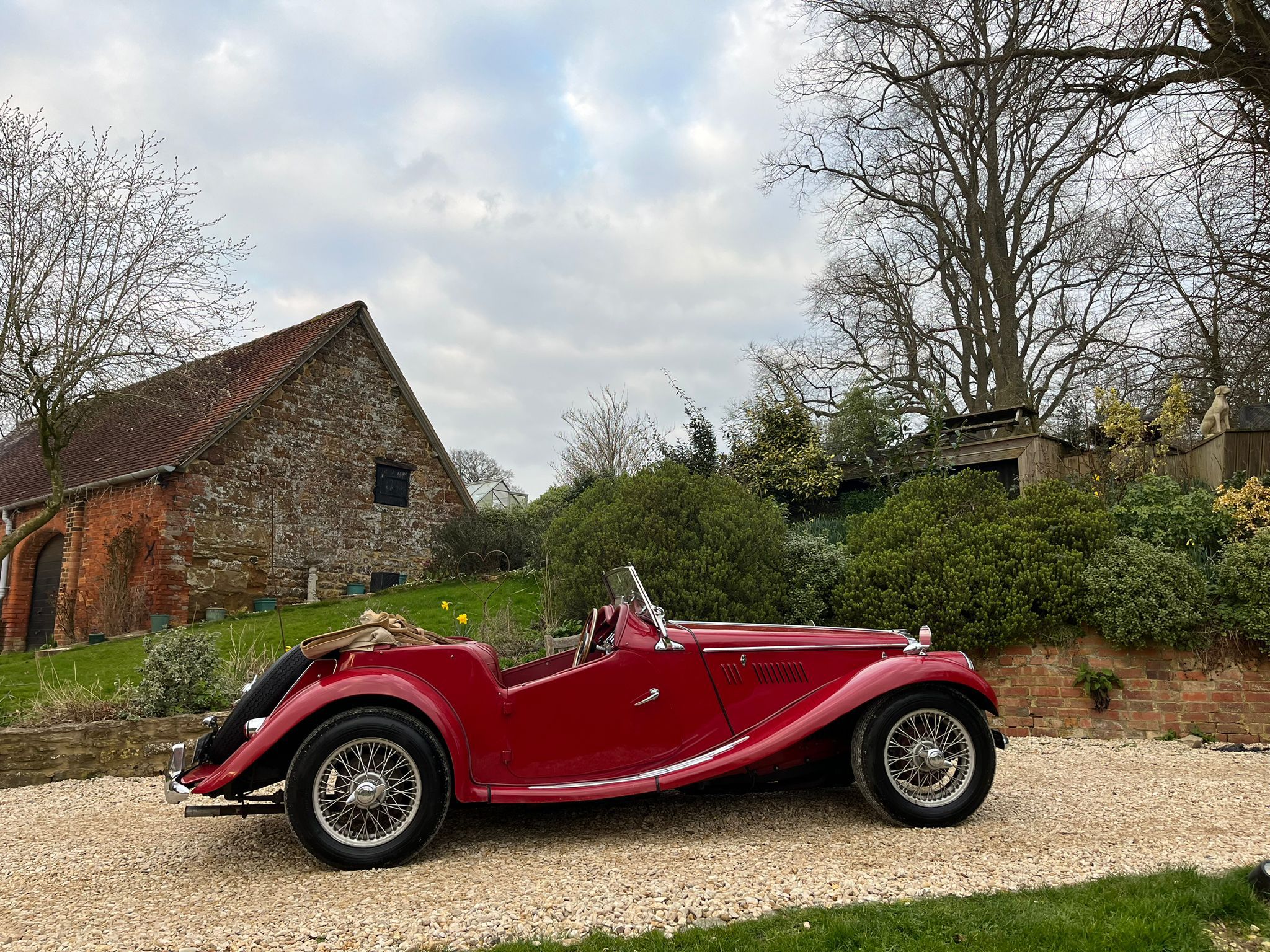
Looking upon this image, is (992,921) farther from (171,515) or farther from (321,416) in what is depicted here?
(321,416)

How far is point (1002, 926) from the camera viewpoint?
9.03 feet

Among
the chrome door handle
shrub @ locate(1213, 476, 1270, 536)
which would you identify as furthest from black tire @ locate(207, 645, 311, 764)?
shrub @ locate(1213, 476, 1270, 536)

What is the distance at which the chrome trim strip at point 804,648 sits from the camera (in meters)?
4.14

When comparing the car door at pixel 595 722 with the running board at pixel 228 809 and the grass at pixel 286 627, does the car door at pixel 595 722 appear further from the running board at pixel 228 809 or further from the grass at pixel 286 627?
the grass at pixel 286 627

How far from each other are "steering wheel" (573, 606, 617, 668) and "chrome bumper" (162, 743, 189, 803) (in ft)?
6.35

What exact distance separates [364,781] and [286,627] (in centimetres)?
864

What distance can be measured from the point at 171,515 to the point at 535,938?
13.8 meters

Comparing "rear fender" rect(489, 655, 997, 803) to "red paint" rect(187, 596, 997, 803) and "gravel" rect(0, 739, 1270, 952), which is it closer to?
"red paint" rect(187, 596, 997, 803)

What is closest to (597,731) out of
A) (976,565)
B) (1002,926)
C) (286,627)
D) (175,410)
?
(1002,926)

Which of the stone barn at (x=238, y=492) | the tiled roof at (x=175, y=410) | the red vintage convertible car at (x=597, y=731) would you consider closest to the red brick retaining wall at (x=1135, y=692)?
the red vintage convertible car at (x=597, y=731)

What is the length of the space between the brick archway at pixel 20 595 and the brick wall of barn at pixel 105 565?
1cm

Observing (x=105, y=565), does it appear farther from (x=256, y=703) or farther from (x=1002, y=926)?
(x=1002, y=926)

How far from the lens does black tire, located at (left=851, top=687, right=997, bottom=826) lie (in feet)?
13.1

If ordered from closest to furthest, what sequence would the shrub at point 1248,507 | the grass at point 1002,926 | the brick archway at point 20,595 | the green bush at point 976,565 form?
1. the grass at point 1002,926
2. the green bush at point 976,565
3. the shrub at point 1248,507
4. the brick archway at point 20,595
